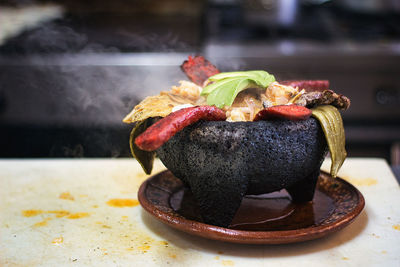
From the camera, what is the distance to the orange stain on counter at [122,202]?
136 centimetres

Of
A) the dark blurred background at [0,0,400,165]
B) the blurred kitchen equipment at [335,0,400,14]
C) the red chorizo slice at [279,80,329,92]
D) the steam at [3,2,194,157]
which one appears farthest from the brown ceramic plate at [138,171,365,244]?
the blurred kitchen equipment at [335,0,400,14]

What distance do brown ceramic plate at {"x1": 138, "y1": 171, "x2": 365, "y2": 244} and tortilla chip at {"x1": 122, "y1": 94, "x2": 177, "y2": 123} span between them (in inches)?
9.3

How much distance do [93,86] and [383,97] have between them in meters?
1.92

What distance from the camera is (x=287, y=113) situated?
3.37 ft

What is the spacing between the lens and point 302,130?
107 centimetres

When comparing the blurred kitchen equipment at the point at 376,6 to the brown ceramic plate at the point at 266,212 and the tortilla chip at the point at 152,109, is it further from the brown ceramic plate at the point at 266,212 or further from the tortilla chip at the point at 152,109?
the tortilla chip at the point at 152,109

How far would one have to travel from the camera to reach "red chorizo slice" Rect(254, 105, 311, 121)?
1.03 m

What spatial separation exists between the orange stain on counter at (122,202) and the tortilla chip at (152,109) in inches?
12.7

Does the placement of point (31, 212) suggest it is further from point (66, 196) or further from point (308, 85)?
point (308, 85)

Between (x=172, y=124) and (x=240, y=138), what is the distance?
0.17 m

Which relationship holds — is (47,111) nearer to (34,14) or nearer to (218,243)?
(34,14)

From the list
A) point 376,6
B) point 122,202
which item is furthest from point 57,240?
point 376,6

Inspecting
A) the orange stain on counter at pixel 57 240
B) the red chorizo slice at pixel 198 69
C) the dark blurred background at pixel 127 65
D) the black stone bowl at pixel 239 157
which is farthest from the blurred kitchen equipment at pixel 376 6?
the orange stain on counter at pixel 57 240

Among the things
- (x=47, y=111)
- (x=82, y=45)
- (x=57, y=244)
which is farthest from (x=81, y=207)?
(x=82, y=45)
